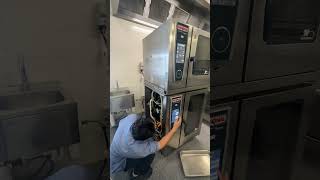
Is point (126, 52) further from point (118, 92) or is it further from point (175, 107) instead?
point (175, 107)

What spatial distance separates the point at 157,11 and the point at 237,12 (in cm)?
28

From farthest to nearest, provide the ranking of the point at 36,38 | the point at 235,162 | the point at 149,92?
the point at 235,162, the point at 149,92, the point at 36,38

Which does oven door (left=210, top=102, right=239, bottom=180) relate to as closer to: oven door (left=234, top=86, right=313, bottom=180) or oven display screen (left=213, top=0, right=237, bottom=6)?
oven door (left=234, top=86, right=313, bottom=180)

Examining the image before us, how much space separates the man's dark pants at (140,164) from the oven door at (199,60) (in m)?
0.19

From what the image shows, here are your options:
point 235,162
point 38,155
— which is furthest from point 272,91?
point 38,155

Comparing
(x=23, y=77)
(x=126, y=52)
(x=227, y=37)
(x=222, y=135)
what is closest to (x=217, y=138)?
(x=222, y=135)

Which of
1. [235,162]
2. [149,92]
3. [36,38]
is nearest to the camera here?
[36,38]

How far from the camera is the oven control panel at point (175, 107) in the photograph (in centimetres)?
49

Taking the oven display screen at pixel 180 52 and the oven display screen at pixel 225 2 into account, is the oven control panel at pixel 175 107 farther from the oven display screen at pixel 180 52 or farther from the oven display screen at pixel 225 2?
the oven display screen at pixel 225 2

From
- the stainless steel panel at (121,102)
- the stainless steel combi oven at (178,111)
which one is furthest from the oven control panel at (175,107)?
the stainless steel panel at (121,102)

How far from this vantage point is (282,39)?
0.73 m

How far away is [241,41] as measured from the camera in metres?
0.61

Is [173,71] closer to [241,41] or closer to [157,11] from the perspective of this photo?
[157,11]

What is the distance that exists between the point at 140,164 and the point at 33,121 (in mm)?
214
